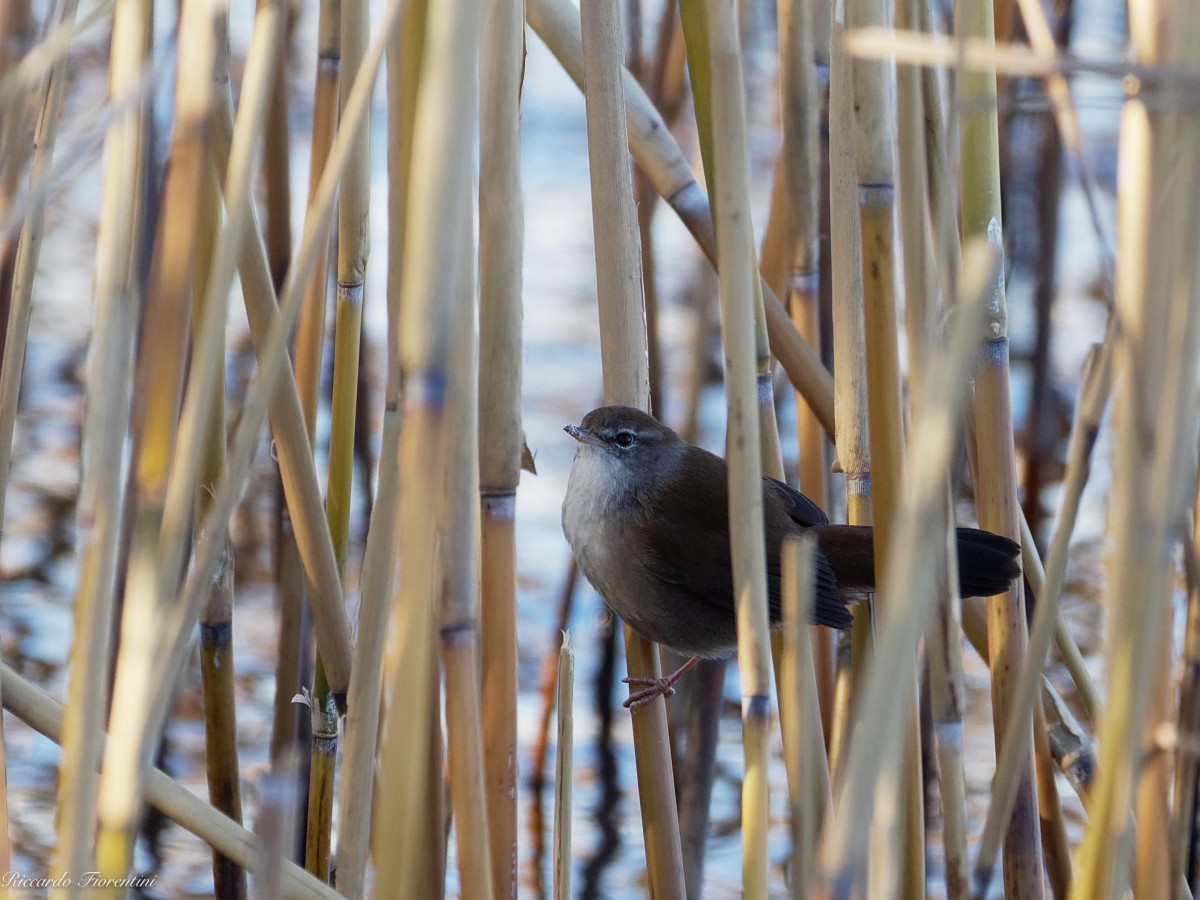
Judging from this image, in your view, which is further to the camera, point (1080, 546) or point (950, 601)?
point (1080, 546)

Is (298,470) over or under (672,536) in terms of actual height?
over

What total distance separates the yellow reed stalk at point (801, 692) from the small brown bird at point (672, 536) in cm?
61

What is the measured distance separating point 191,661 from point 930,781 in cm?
184

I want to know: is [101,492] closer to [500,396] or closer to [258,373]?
[258,373]

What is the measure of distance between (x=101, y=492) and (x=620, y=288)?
73 cm

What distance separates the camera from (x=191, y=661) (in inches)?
131

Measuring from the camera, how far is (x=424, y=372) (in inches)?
36.9

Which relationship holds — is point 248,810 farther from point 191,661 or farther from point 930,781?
point 930,781

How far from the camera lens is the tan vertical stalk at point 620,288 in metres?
1.46

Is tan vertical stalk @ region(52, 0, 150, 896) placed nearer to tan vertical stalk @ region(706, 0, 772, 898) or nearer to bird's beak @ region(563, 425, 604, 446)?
tan vertical stalk @ region(706, 0, 772, 898)

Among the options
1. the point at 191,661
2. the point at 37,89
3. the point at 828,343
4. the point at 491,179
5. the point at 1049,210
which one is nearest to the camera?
the point at 491,179

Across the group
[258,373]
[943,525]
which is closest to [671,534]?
[943,525]

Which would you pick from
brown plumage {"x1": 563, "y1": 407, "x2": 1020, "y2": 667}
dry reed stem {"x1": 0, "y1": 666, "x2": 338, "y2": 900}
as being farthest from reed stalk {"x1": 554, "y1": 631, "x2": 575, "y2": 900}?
brown plumage {"x1": 563, "y1": 407, "x2": 1020, "y2": 667}

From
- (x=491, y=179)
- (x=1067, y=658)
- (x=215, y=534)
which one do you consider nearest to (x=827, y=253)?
(x=1067, y=658)
